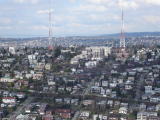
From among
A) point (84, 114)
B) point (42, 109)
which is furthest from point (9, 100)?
point (84, 114)

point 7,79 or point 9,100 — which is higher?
point 7,79

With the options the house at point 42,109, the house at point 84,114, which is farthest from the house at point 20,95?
the house at point 84,114

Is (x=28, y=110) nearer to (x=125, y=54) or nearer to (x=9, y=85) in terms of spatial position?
(x=9, y=85)

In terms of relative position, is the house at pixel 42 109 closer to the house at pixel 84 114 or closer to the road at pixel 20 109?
the road at pixel 20 109

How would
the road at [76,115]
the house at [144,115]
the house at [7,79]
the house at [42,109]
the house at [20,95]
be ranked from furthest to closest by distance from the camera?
the house at [7,79] < the house at [20,95] < the house at [42,109] < the road at [76,115] < the house at [144,115]

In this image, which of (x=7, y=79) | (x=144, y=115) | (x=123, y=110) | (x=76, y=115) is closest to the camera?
(x=144, y=115)

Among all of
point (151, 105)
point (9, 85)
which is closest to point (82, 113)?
point (151, 105)

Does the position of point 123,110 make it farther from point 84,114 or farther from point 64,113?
point 64,113

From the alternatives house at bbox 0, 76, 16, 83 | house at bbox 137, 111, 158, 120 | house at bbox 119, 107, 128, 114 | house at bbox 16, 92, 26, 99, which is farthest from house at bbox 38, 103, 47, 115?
house at bbox 0, 76, 16, 83

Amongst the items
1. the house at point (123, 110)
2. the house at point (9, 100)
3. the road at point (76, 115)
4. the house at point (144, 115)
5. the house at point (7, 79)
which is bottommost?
the road at point (76, 115)

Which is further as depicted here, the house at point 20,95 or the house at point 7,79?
the house at point 7,79

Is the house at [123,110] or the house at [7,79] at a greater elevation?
the house at [7,79]
